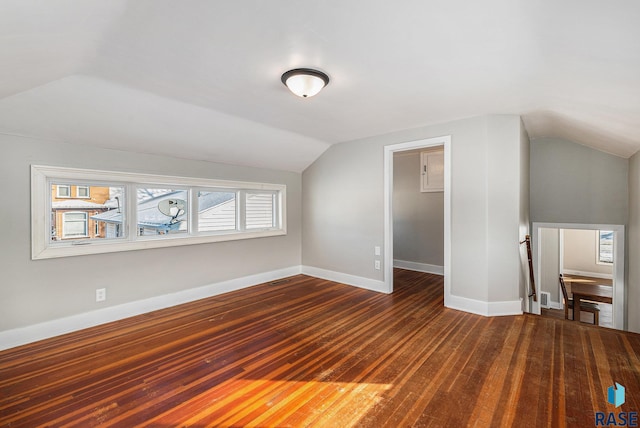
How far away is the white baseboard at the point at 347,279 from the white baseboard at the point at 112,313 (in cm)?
102

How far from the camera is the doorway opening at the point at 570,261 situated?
4855 mm

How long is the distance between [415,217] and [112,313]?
5.25 meters

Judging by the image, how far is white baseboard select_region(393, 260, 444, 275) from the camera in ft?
18.0

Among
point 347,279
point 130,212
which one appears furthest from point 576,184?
point 130,212

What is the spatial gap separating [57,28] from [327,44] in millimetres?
1580

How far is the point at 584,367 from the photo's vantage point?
2.24m

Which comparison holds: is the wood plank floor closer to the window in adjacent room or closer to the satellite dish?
the satellite dish

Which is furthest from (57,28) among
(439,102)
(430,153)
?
(430,153)

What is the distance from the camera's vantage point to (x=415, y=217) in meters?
5.81

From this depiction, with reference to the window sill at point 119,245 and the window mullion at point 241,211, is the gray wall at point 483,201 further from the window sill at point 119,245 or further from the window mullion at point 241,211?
the window sill at point 119,245

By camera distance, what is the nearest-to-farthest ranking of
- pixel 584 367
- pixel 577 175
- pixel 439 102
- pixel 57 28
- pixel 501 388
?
pixel 57 28 < pixel 501 388 < pixel 584 367 < pixel 439 102 < pixel 577 175

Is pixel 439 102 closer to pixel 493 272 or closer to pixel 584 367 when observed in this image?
pixel 493 272

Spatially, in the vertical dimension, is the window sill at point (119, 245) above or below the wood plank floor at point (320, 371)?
above

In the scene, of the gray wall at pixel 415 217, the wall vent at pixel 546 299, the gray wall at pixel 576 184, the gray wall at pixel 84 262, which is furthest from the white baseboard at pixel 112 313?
the wall vent at pixel 546 299
